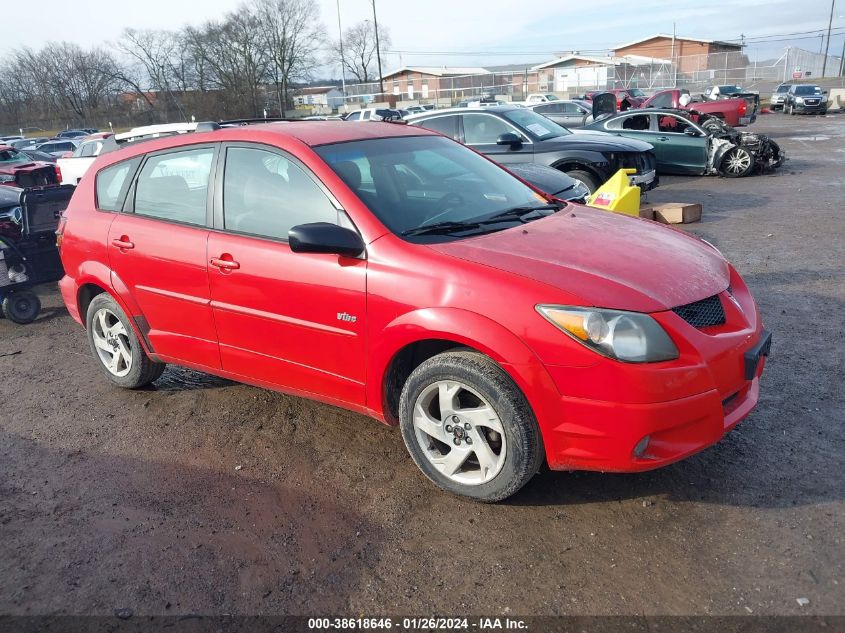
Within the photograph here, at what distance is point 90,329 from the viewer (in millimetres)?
4973

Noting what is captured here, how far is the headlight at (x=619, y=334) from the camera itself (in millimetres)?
2732

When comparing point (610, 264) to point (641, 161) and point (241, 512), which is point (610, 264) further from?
point (641, 161)

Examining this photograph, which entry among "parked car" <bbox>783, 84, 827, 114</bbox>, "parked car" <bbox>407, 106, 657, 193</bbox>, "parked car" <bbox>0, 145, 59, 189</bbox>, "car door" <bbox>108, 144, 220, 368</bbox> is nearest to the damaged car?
"parked car" <bbox>407, 106, 657, 193</bbox>

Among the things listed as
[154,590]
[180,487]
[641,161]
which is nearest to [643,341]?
[154,590]

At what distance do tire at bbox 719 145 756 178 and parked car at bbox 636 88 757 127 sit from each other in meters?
8.16

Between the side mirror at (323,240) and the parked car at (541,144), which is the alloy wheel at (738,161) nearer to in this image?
the parked car at (541,144)

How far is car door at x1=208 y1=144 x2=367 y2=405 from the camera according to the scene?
11.1 feet

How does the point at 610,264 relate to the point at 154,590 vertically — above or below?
above

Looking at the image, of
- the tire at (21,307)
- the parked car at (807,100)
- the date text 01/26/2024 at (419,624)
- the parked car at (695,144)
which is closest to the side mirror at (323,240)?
the date text 01/26/2024 at (419,624)

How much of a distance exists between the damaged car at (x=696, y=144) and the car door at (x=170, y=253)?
1213 cm

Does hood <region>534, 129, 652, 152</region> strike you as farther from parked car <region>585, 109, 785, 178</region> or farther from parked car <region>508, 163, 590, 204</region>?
parked car <region>585, 109, 785, 178</region>

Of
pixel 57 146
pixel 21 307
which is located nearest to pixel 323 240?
pixel 21 307

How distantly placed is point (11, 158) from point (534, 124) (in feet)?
51.2

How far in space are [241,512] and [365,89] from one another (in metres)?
64.7
